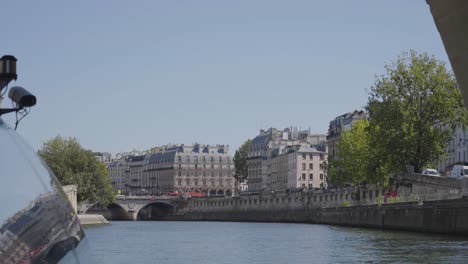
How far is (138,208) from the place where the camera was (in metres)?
Answer: 166

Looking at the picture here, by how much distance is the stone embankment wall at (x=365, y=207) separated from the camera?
192 ft

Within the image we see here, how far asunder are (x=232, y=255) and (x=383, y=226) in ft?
102

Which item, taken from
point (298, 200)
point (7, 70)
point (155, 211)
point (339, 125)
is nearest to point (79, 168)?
point (298, 200)

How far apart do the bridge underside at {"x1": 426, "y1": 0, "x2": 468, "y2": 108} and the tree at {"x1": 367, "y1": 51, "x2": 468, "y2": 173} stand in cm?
7115

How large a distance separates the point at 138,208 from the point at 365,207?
290 ft

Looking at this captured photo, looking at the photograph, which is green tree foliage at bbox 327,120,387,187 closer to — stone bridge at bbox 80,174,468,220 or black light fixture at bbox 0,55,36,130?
stone bridge at bbox 80,174,468,220

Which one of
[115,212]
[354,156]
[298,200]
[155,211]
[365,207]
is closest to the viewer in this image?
[365,207]

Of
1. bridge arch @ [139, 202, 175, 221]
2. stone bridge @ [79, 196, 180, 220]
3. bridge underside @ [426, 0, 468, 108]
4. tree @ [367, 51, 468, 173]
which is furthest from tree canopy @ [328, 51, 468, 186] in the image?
bridge arch @ [139, 202, 175, 221]

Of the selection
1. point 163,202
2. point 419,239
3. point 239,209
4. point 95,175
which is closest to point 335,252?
point 419,239

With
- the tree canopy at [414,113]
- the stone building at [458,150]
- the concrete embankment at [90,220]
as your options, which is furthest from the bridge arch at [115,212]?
the tree canopy at [414,113]

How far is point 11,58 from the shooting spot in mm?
5535

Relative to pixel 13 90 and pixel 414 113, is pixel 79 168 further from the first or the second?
pixel 13 90

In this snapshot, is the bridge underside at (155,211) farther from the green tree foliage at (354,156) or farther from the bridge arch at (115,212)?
the green tree foliage at (354,156)

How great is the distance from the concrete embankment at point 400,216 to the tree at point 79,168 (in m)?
23.7
